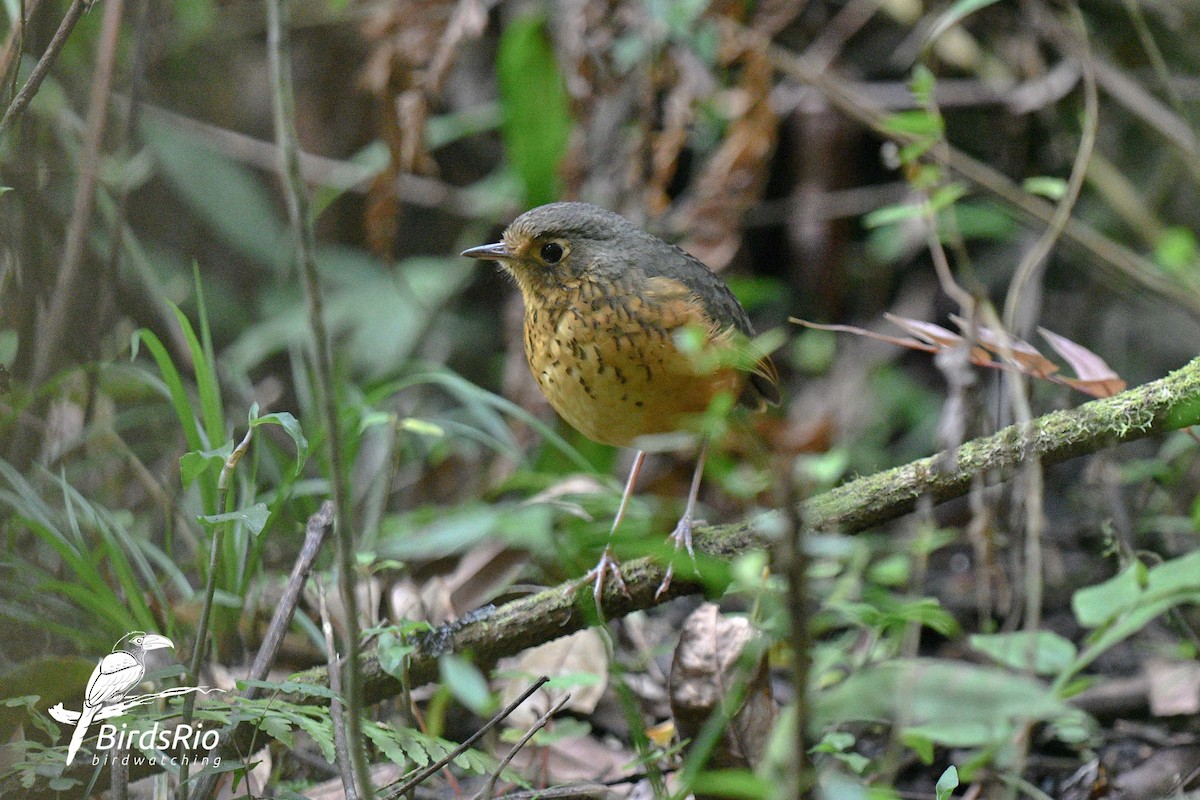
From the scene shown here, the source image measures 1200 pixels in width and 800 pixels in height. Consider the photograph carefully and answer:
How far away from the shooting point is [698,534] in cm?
284

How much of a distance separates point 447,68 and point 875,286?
96.2 inches

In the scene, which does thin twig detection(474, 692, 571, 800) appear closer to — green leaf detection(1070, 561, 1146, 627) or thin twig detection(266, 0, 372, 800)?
thin twig detection(266, 0, 372, 800)

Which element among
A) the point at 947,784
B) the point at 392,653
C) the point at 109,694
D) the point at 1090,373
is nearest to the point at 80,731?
the point at 109,694

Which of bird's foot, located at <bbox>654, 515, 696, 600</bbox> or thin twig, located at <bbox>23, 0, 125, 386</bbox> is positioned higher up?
thin twig, located at <bbox>23, 0, 125, 386</bbox>

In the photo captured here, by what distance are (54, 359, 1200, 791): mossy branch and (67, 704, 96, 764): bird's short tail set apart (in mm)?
278

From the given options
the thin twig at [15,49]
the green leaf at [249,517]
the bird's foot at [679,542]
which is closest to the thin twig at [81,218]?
the thin twig at [15,49]

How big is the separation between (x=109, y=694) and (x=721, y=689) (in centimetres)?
128

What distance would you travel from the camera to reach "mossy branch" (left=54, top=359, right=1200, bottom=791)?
2.31 metres

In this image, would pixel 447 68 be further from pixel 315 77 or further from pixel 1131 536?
pixel 1131 536

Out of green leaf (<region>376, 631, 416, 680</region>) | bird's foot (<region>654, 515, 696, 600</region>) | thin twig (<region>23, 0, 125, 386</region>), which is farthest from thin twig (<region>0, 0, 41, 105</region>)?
bird's foot (<region>654, 515, 696, 600</region>)

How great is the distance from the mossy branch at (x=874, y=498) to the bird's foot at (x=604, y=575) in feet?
0.06

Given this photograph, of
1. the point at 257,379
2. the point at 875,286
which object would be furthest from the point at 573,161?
the point at 257,379

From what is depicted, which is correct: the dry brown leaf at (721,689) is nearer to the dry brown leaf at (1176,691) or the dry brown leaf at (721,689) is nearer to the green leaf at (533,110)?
the dry brown leaf at (1176,691)

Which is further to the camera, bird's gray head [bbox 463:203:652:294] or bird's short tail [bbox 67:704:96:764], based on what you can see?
bird's gray head [bbox 463:203:652:294]
